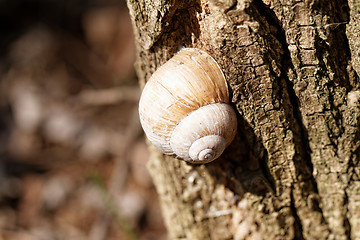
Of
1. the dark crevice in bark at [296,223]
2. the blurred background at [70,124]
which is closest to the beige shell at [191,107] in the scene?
the dark crevice in bark at [296,223]

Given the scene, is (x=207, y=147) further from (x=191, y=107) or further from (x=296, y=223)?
(x=296, y=223)

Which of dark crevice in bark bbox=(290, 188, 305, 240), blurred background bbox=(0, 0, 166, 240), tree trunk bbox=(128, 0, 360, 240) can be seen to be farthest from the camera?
blurred background bbox=(0, 0, 166, 240)

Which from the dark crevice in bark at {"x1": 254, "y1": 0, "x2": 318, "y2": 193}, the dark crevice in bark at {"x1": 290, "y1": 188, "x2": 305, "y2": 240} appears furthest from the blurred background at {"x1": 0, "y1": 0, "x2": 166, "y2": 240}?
the dark crevice in bark at {"x1": 254, "y1": 0, "x2": 318, "y2": 193}

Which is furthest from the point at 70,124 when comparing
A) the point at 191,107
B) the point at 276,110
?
the point at 276,110

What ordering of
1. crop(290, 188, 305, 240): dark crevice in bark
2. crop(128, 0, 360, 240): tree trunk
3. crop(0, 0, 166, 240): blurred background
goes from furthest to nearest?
crop(0, 0, 166, 240): blurred background < crop(290, 188, 305, 240): dark crevice in bark < crop(128, 0, 360, 240): tree trunk

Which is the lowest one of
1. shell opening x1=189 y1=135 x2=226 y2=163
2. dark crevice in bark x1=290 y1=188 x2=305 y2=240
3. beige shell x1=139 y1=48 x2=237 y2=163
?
dark crevice in bark x1=290 y1=188 x2=305 y2=240

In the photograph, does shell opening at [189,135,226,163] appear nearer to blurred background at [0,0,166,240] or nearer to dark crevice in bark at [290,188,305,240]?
dark crevice in bark at [290,188,305,240]

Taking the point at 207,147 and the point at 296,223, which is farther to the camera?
the point at 296,223
